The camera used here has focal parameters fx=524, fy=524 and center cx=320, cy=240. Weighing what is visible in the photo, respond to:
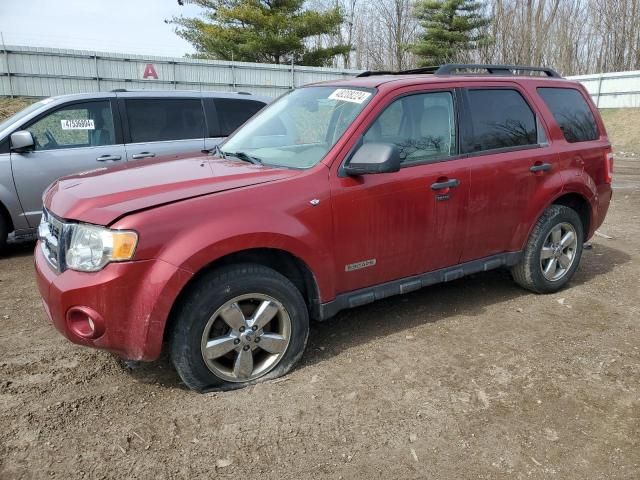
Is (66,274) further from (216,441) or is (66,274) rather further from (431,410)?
(431,410)

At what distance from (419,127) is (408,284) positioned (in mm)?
1150

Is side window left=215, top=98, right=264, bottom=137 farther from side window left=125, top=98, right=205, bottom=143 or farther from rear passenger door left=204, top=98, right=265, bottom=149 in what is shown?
side window left=125, top=98, right=205, bottom=143

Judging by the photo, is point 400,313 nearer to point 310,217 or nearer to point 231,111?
point 310,217

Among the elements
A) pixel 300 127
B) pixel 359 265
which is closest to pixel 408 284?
pixel 359 265

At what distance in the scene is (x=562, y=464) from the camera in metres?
2.56

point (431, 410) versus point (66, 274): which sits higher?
point (66, 274)

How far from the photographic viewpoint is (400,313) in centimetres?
436

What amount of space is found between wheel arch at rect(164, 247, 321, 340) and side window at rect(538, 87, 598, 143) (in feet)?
9.16

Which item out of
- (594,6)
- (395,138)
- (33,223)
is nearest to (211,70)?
(33,223)

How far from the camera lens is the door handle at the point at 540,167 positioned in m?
4.31

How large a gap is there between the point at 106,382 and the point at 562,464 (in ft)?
8.57

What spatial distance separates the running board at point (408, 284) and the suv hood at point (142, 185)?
92cm

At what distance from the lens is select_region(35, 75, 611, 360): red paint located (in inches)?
109

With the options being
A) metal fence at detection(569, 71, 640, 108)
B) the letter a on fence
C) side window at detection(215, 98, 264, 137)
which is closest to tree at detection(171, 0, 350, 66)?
the letter a on fence
